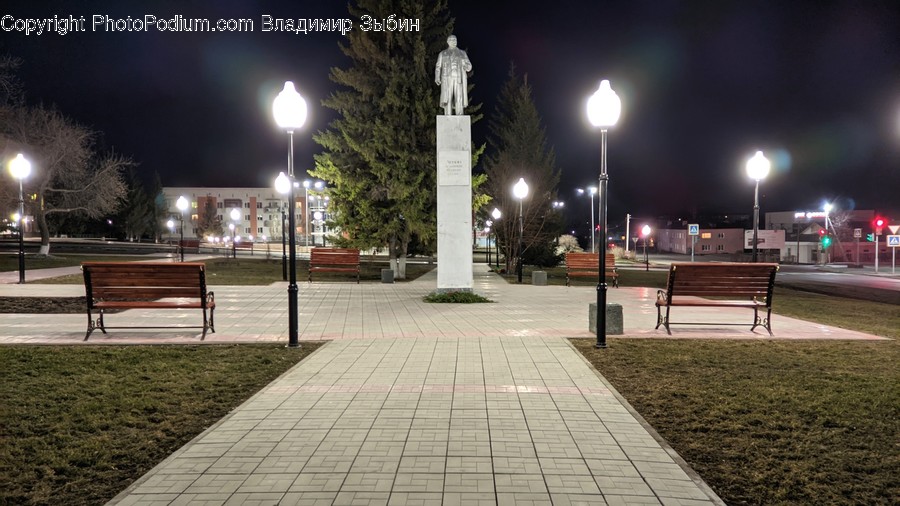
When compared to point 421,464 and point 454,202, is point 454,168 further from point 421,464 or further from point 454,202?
point 421,464

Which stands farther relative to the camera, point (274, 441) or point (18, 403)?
point (18, 403)

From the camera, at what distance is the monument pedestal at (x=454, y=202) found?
13.7 metres

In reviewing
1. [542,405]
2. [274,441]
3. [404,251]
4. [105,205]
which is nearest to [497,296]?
[404,251]

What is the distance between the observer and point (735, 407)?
508 centimetres

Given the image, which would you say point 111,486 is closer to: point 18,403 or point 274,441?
point 274,441

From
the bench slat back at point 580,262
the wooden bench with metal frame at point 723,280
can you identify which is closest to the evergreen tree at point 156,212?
the bench slat back at point 580,262

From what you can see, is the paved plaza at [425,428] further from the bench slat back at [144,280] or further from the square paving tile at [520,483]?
the bench slat back at [144,280]

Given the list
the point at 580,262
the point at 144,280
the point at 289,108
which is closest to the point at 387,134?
the point at 580,262

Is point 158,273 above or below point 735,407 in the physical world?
above

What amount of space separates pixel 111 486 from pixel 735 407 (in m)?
5.08

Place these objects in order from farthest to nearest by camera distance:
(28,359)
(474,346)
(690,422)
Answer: (474,346), (28,359), (690,422)

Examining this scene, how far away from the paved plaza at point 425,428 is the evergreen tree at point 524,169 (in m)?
20.6

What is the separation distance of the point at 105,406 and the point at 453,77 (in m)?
11.2

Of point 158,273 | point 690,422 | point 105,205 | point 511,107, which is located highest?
point 511,107
